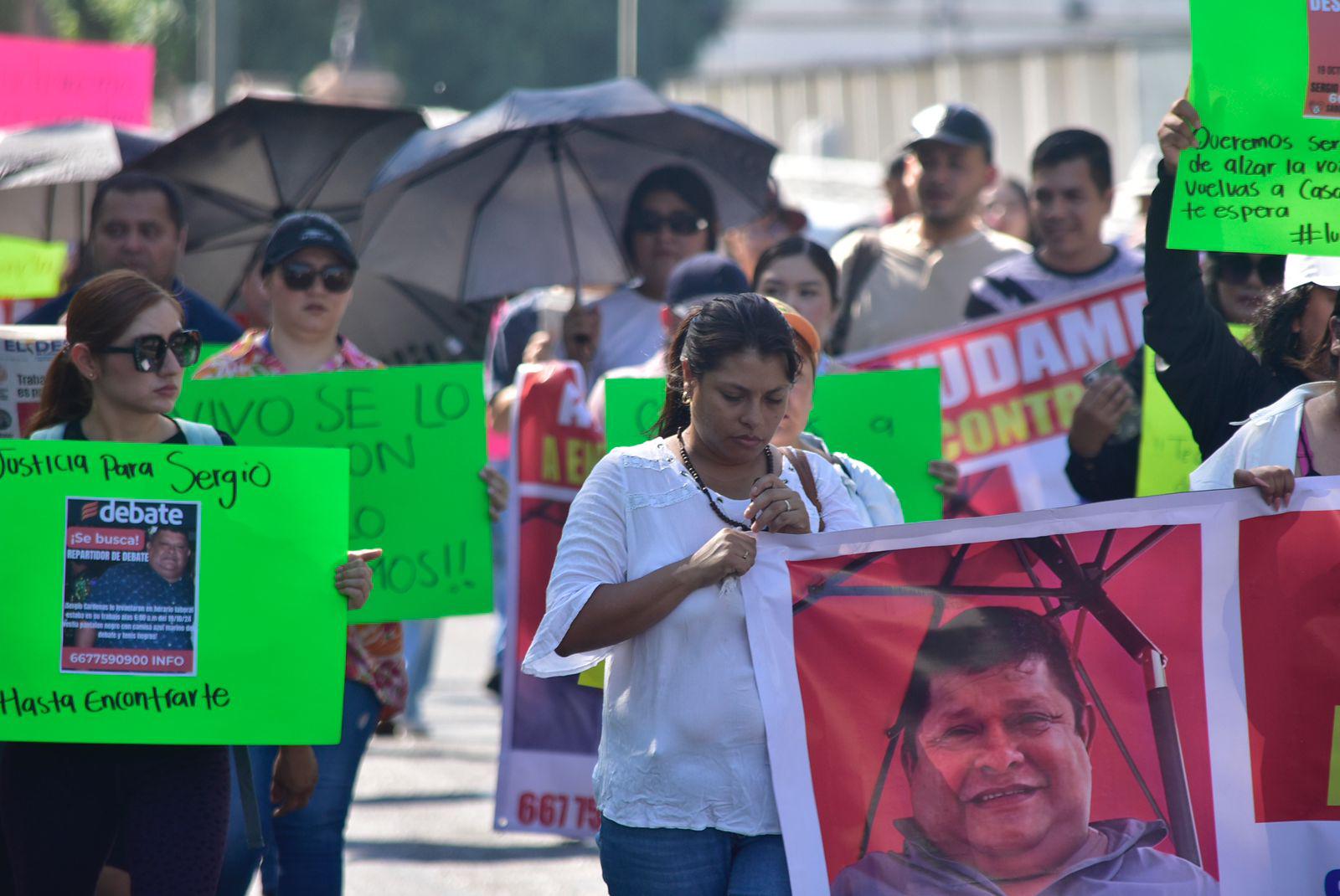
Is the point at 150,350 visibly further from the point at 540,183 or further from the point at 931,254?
the point at 931,254

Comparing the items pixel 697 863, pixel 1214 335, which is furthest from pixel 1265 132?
pixel 697 863

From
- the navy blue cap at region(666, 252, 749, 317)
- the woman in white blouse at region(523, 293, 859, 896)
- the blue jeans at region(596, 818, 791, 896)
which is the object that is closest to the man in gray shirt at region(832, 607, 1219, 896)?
the blue jeans at region(596, 818, 791, 896)

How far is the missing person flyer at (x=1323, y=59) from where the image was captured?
4094mm

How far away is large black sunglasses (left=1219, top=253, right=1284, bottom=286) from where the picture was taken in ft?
17.0

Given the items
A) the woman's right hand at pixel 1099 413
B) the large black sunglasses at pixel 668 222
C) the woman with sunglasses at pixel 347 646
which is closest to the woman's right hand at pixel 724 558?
the woman with sunglasses at pixel 347 646

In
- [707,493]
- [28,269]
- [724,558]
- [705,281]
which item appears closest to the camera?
[724,558]

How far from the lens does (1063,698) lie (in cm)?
364

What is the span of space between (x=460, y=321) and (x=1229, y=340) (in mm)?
3374

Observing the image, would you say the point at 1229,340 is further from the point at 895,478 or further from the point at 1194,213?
the point at 895,478

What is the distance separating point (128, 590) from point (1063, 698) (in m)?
1.87

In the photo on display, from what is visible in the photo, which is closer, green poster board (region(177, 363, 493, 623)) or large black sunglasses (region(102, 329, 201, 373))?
large black sunglasses (region(102, 329, 201, 373))

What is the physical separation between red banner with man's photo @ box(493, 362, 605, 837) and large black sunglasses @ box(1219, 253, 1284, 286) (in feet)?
6.02

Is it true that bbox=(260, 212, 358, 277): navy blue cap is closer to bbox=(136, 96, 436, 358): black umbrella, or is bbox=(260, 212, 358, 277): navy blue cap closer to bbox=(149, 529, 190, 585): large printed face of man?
bbox=(149, 529, 190, 585): large printed face of man

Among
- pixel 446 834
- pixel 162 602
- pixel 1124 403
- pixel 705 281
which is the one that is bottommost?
pixel 446 834
